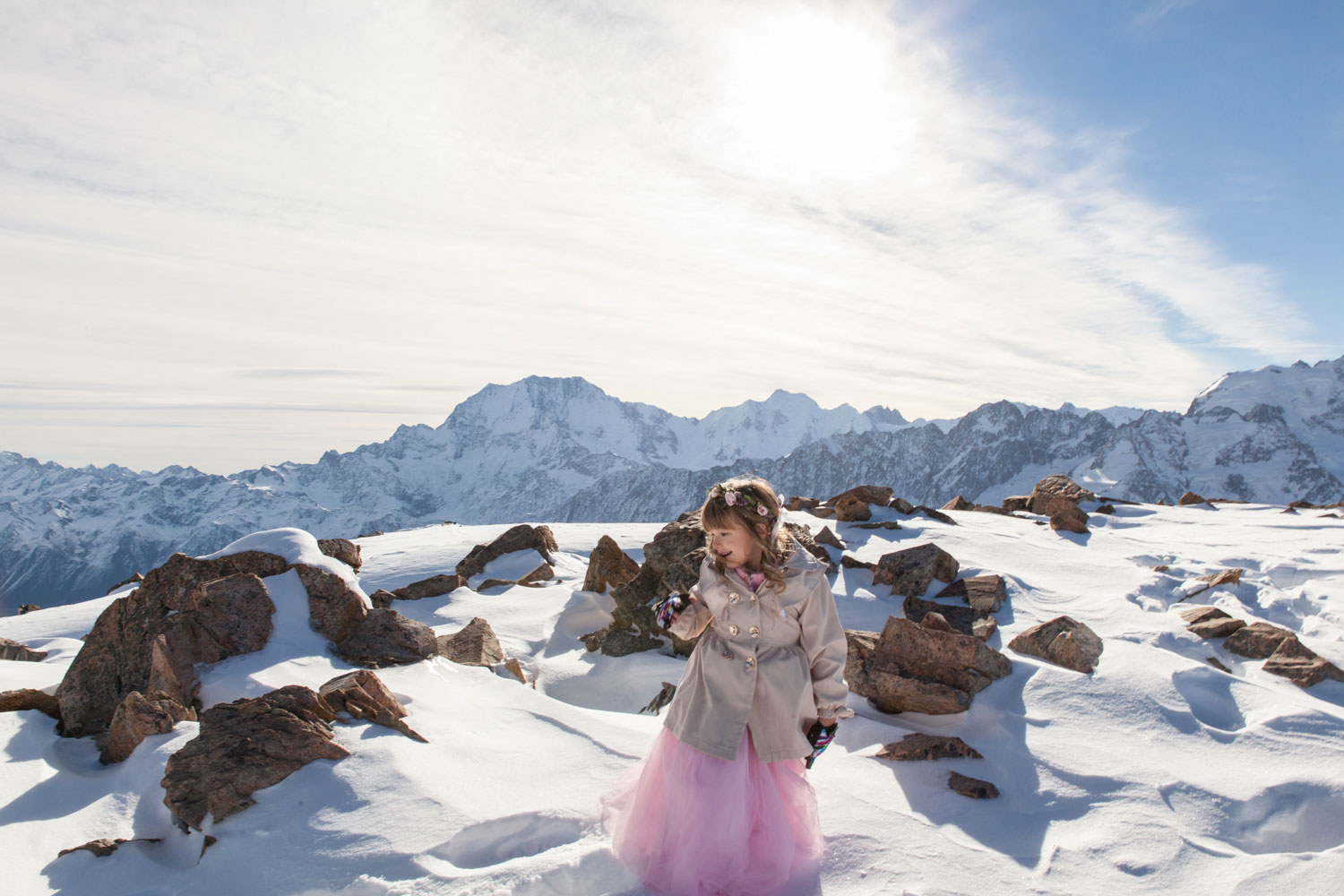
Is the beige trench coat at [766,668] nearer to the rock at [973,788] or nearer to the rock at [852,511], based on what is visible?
the rock at [973,788]

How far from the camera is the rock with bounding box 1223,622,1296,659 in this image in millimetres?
6934

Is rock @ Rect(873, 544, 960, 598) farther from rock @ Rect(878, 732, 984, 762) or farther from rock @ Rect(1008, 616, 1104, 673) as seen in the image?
rock @ Rect(878, 732, 984, 762)

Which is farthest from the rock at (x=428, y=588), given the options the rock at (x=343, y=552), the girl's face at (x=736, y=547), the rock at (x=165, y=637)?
the girl's face at (x=736, y=547)

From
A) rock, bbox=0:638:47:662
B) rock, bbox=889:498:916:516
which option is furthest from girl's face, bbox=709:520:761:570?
rock, bbox=889:498:916:516

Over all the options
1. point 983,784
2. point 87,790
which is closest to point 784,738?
point 983,784

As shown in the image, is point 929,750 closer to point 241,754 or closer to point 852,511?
point 241,754

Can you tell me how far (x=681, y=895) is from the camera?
3639 millimetres

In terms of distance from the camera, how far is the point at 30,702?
19.5 feet

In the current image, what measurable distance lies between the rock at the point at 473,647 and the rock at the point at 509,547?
4420 millimetres

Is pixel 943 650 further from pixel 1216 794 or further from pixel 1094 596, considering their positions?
pixel 1094 596

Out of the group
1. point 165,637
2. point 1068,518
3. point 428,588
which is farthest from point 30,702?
point 1068,518

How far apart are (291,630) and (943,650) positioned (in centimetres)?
615

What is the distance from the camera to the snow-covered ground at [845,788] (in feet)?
12.6

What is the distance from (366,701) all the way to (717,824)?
2.88 metres
